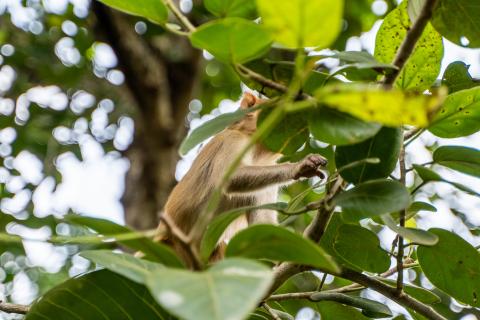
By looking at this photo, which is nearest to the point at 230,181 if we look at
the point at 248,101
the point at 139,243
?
the point at 248,101

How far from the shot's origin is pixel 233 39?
924 millimetres

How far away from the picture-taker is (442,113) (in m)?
1.38

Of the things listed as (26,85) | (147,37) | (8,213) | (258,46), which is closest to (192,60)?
(147,37)

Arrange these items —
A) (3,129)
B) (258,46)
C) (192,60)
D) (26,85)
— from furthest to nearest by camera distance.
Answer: (192,60) → (26,85) → (3,129) → (258,46)

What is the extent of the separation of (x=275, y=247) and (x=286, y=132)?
0.52 metres

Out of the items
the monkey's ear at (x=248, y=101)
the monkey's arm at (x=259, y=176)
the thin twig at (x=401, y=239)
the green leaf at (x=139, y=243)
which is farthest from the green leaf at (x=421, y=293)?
the monkey's ear at (x=248, y=101)

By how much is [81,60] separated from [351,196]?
15.4ft

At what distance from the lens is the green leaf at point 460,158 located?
1.25 meters

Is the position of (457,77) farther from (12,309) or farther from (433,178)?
(12,309)

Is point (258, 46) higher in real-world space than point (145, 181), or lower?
higher

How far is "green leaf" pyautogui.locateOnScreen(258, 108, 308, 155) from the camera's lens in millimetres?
1380

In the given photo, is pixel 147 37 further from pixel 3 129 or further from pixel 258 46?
pixel 258 46

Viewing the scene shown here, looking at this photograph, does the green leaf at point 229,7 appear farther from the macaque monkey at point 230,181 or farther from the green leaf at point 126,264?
the macaque monkey at point 230,181

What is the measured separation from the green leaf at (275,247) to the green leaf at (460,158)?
0.45 m
